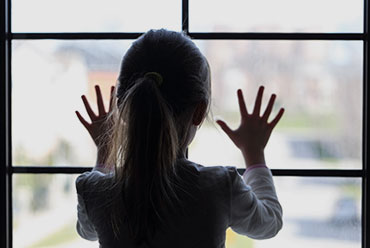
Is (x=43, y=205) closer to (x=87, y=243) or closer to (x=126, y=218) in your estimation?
(x=87, y=243)

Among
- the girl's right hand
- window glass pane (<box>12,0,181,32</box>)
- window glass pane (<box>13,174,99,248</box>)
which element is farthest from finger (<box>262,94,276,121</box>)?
window glass pane (<box>13,174,99,248</box>)

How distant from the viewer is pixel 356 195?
1357 millimetres

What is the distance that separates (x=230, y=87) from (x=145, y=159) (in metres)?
0.42

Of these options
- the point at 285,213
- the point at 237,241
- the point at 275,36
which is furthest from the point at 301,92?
the point at 237,241

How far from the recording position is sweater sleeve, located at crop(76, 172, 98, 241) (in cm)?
110

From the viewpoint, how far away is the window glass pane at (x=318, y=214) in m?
1.36

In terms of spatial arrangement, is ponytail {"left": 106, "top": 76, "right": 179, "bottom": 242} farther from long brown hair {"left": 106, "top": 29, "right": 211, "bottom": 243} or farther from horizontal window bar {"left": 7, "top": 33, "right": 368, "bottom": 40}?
horizontal window bar {"left": 7, "top": 33, "right": 368, "bottom": 40}

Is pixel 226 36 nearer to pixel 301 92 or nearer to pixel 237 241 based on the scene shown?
pixel 301 92

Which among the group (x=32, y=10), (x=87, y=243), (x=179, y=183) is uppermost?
(x=32, y=10)

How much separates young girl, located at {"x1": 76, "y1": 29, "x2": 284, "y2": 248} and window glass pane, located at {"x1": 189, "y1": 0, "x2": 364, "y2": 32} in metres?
0.31

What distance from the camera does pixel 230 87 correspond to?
1.36 metres

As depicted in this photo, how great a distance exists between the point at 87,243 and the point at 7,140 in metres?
0.36

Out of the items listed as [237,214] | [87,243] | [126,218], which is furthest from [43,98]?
[237,214]

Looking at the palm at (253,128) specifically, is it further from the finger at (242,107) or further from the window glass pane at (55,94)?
the window glass pane at (55,94)
